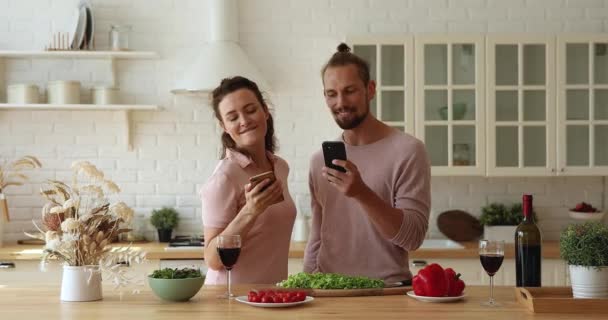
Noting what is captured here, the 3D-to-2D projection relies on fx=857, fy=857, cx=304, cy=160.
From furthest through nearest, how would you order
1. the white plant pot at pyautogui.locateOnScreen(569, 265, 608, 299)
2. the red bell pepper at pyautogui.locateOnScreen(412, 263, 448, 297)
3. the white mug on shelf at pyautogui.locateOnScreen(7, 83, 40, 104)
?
the white mug on shelf at pyautogui.locateOnScreen(7, 83, 40, 104) → the red bell pepper at pyautogui.locateOnScreen(412, 263, 448, 297) → the white plant pot at pyautogui.locateOnScreen(569, 265, 608, 299)

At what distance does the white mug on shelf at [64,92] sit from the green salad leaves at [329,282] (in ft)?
10.1

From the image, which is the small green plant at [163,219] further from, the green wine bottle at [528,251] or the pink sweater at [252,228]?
the green wine bottle at [528,251]

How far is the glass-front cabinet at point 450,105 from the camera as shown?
5.47 m

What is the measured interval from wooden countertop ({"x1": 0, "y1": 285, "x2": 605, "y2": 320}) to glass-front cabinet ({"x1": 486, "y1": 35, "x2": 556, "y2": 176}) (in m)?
2.57

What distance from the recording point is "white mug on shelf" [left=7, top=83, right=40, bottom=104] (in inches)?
220

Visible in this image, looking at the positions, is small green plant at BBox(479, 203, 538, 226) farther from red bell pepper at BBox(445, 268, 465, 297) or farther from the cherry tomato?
the cherry tomato

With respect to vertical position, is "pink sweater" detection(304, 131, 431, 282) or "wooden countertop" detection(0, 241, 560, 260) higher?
"pink sweater" detection(304, 131, 431, 282)

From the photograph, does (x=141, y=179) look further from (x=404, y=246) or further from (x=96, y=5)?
(x=404, y=246)

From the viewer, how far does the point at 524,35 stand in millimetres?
5484

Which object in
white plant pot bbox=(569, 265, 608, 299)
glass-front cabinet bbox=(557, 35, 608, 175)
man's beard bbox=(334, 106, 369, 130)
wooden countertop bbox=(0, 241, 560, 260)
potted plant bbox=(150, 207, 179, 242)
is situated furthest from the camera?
potted plant bbox=(150, 207, 179, 242)

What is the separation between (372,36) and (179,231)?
185 cm

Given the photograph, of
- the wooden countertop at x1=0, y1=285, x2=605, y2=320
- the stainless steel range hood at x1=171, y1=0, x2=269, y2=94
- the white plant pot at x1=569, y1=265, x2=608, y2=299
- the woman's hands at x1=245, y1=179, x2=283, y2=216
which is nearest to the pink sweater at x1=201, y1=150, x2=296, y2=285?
the woman's hands at x1=245, y1=179, x2=283, y2=216

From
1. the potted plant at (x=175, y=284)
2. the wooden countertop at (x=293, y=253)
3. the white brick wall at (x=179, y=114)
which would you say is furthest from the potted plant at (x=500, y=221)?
the potted plant at (x=175, y=284)

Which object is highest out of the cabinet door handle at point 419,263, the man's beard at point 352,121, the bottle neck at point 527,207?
the man's beard at point 352,121
